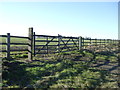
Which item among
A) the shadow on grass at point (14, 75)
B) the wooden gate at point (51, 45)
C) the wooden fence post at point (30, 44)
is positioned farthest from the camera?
the wooden gate at point (51, 45)

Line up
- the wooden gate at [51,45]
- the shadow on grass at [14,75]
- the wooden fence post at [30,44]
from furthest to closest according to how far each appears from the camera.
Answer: the wooden gate at [51,45], the wooden fence post at [30,44], the shadow on grass at [14,75]

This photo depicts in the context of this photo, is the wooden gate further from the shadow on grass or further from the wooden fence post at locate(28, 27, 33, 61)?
the shadow on grass

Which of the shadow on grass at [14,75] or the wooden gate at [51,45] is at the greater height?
the wooden gate at [51,45]

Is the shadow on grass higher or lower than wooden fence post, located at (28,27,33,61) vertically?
lower

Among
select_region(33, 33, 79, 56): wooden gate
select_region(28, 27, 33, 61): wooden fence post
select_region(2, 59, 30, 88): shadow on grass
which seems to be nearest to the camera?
select_region(2, 59, 30, 88): shadow on grass

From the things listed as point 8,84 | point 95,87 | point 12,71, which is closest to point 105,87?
point 95,87

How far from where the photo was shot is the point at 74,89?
5.79 m

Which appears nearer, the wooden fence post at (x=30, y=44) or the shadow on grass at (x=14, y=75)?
the shadow on grass at (x=14, y=75)

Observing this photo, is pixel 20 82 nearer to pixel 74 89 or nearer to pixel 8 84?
pixel 8 84

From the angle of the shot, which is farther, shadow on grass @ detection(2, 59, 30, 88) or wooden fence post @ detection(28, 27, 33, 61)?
wooden fence post @ detection(28, 27, 33, 61)

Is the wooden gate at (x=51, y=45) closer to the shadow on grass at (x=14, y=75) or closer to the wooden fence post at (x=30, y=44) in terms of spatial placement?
the wooden fence post at (x=30, y=44)

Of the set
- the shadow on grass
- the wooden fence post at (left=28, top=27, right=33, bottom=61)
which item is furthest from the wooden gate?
the shadow on grass

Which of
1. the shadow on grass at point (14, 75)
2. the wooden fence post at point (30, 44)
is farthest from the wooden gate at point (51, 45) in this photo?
the shadow on grass at point (14, 75)

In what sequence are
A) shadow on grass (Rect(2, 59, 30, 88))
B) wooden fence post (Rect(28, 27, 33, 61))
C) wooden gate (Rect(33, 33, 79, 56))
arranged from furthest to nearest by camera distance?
wooden gate (Rect(33, 33, 79, 56)) → wooden fence post (Rect(28, 27, 33, 61)) → shadow on grass (Rect(2, 59, 30, 88))
